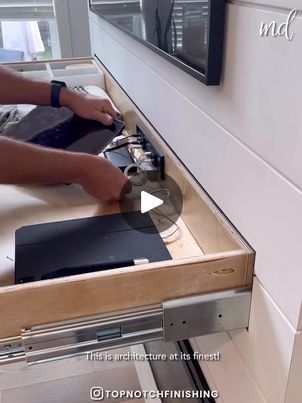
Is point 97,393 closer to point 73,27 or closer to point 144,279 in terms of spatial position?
point 144,279

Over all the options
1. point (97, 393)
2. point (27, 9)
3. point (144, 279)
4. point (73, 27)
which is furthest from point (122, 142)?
point (27, 9)

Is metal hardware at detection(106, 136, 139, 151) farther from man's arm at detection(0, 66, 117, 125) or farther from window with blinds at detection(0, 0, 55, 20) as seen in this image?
window with blinds at detection(0, 0, 55, 20)

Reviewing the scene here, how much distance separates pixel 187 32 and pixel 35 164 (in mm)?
445

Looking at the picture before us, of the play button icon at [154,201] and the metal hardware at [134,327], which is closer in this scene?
the metal hardware at [134,327]

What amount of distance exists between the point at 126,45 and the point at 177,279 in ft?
3.44

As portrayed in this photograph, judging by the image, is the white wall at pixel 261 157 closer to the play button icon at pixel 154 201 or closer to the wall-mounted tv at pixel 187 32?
the wall-mounted tv at pixel 187 32

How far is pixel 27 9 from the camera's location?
2852 millimetres

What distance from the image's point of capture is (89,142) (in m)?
1.18

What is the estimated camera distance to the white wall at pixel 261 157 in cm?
55

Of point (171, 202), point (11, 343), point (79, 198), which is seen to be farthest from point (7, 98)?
point (11, 343)

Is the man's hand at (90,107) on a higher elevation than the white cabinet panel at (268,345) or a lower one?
higher

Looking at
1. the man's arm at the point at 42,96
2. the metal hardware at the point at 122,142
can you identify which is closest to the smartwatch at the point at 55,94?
the man's arm at the point at 42,96

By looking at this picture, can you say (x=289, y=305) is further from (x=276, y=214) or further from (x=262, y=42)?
(x=262, y=42)

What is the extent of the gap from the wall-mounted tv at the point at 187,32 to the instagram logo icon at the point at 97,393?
3.78ft
